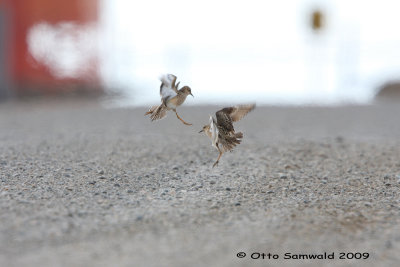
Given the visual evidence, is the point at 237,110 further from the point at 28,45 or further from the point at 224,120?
the point at 28,45

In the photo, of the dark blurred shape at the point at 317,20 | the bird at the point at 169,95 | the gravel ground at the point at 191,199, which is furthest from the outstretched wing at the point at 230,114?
the dark blurred shape at the point at 317,20

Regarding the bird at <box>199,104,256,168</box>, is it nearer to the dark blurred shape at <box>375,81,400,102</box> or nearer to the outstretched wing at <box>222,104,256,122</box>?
the outstretched wing at <box>222,104,256,122</box>

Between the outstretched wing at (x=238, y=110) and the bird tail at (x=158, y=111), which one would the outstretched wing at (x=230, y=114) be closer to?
the outstretched wing at (x=238, y=110)

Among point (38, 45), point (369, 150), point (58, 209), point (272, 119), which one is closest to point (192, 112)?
point (272, 119)

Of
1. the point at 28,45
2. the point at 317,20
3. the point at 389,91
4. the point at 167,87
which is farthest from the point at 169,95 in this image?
the point at 317,20

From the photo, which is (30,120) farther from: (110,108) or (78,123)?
(110,108)

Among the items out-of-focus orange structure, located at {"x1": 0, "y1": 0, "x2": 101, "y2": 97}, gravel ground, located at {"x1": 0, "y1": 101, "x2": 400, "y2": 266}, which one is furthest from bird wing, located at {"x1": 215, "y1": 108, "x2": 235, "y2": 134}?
out-of-focus orange structure, located at {"x1": 0, "y1": 0, "x2": 101, "y2": 97}
